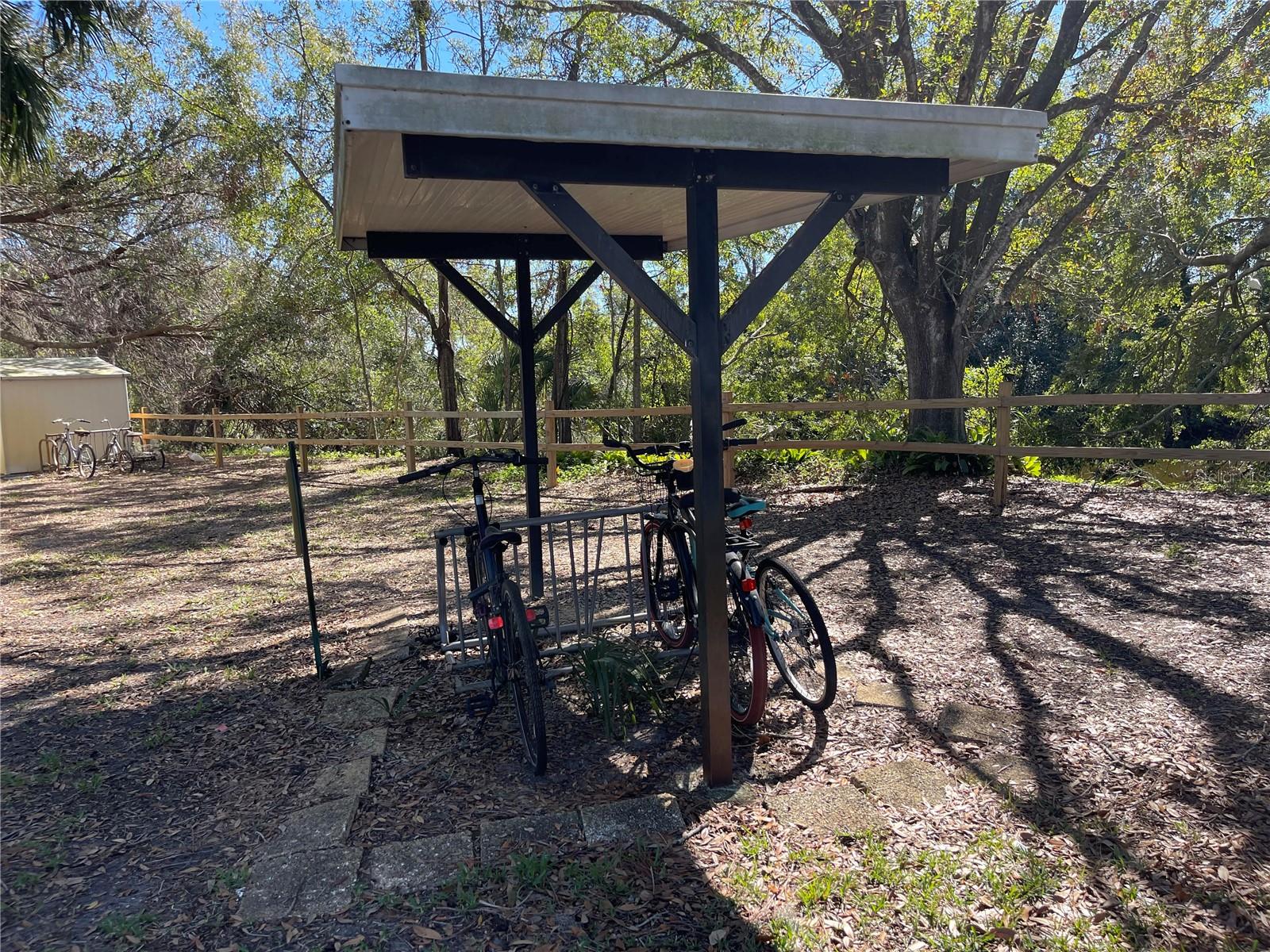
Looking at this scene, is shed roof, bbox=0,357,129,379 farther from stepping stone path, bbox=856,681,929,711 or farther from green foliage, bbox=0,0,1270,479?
stepping stone path, bbox=856,681,929,711

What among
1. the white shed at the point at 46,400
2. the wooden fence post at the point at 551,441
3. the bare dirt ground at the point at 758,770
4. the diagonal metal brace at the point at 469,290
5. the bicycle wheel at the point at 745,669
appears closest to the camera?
the bare dirt ground at the point at 758,770

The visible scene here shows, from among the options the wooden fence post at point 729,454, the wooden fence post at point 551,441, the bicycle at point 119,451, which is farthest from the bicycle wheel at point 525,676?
the bicycle at point 119,451

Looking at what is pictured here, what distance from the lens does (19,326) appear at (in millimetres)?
19609

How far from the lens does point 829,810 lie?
10.1 feet

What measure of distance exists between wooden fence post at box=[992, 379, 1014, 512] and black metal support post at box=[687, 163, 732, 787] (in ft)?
17.7

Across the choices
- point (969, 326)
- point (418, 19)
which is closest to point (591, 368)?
point (418, 19)

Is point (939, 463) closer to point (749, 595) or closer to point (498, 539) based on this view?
point (749, 595)

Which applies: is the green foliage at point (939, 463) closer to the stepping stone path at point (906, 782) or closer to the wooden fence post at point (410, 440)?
the stepping stone path at point (906, 782)

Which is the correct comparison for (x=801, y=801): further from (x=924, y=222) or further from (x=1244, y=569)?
(x=924, y=222)

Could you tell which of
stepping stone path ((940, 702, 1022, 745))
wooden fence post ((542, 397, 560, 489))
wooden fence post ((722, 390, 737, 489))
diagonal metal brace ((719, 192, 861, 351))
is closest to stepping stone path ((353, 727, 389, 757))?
diagonal metal brace ((719, 192, 861, 351))

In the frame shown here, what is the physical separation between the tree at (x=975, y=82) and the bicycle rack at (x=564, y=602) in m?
5.35

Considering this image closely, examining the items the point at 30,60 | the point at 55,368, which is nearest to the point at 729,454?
the point at 30,60

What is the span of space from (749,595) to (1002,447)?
5.31m

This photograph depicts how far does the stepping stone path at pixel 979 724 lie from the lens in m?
3.56
